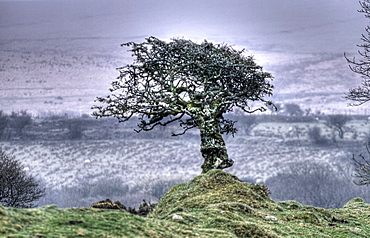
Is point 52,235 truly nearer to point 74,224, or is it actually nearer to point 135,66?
point 74,224

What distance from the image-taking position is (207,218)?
1056 centimetres

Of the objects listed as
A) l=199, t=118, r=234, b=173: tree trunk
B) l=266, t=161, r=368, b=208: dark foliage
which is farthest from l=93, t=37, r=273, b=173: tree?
l=266, t=161, r=368, b=208: dark foliage

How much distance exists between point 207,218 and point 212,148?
873cm

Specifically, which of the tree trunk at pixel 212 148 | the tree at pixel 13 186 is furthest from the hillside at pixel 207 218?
the tree at pixel 13 186

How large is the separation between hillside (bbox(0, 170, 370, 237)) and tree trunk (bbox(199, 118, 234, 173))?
2056 millimetres

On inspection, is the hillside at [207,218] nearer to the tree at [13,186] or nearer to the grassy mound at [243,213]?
the grassy mound at [243,213]

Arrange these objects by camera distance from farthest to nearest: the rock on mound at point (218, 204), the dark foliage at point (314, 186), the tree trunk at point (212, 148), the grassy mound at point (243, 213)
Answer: the dark foliage at point (314, 186), the tree trunk at point (212, 148), the grassy mound at point (243, 213), the rock on mound at point (218, 204)

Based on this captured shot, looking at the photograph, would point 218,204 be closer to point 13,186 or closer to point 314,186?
point 13,186

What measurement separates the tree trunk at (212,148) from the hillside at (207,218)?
2056 mm

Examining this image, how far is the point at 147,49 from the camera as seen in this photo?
20.9 m

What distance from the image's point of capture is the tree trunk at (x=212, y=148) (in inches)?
754

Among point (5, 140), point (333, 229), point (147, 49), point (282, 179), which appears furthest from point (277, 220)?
point (5, 140)

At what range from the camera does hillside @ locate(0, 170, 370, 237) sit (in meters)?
7.07

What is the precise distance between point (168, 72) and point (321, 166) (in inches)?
3230
